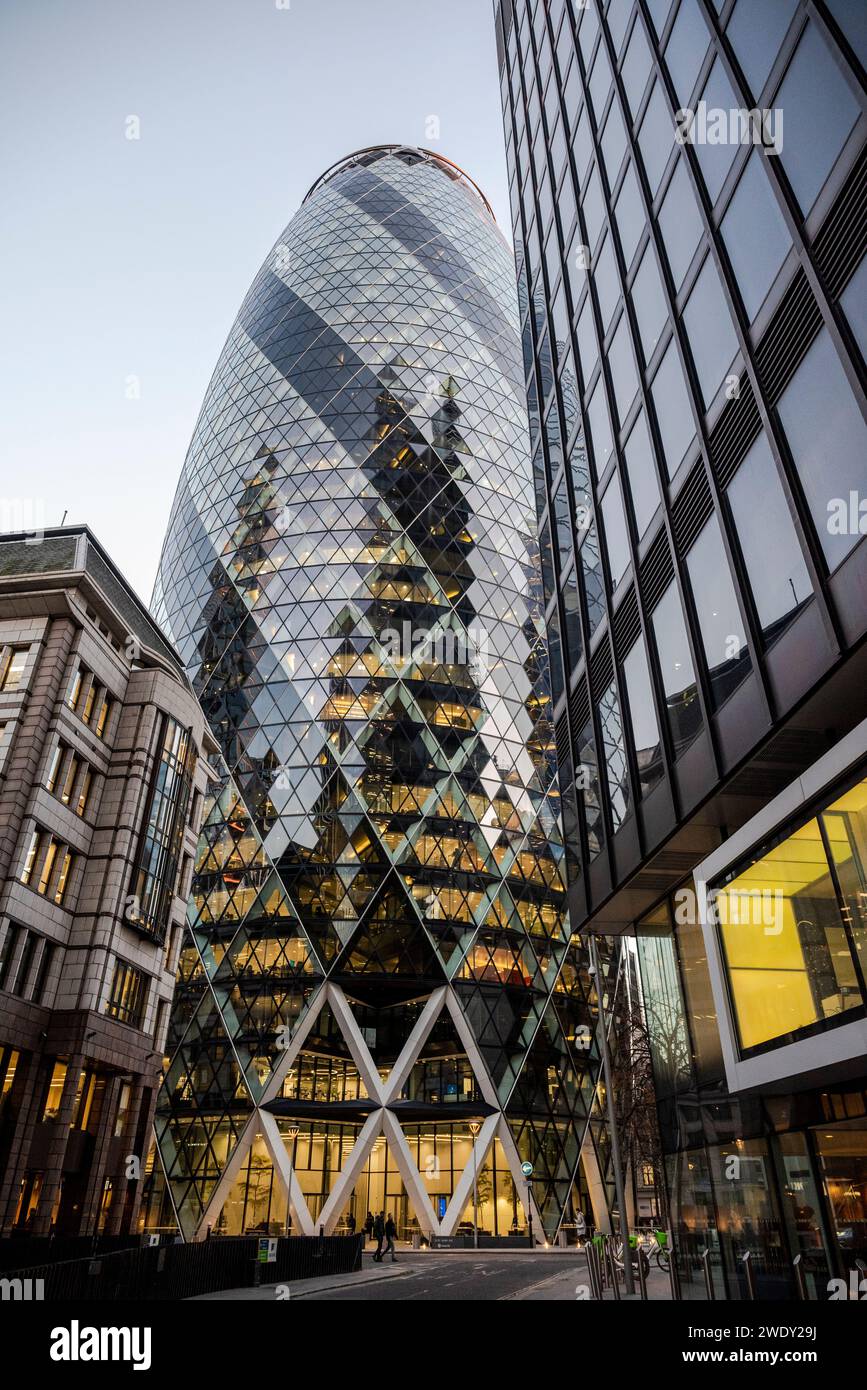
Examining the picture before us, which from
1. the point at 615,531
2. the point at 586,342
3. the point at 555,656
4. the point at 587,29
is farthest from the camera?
the point at 555,656

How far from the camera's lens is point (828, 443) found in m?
9.85

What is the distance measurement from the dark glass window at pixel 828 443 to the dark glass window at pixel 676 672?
12.6 ft

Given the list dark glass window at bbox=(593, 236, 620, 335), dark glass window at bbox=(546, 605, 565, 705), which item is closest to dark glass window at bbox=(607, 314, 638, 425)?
dark glass window at bbox=(593, 236, 620, 335)

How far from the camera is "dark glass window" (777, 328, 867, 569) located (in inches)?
Result: 365

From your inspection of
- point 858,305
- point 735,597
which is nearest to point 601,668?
point 735,597

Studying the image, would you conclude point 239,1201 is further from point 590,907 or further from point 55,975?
point 590,907

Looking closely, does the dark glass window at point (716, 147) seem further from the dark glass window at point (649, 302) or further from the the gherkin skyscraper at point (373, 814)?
the the gherkin skyscraper at point (373, 814)

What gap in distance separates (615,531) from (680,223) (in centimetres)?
549

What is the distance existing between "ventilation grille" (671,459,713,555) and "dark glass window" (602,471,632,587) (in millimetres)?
2365

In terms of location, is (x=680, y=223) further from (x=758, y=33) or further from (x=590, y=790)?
(x=590, y=790)

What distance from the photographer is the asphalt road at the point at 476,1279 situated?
17.7m

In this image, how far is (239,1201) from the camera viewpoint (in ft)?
138

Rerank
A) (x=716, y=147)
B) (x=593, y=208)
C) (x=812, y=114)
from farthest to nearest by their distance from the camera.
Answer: (x=593, y=208)
(x=716, y=147)
(x=812, y=114)

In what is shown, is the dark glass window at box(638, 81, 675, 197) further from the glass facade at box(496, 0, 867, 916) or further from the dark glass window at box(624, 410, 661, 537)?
the dark glass window at box(624, 410, 661, 537)
